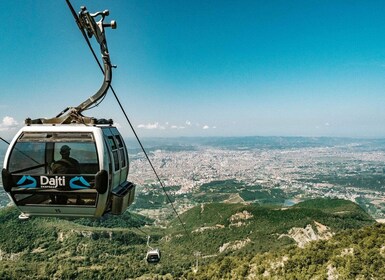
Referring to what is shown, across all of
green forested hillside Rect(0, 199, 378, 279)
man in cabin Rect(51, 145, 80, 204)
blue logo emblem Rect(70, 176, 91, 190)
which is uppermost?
man in cabin Rect(51, 145, 80, 204)

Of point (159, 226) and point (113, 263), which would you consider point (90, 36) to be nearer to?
point (113, 263)

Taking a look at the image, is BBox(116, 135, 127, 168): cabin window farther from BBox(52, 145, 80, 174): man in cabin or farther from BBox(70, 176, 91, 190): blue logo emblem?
BBox(70, 176, 91, 190): blue logo emblem

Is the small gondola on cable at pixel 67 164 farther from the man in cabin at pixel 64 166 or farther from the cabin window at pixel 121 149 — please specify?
the cabin window at pixel 121 149

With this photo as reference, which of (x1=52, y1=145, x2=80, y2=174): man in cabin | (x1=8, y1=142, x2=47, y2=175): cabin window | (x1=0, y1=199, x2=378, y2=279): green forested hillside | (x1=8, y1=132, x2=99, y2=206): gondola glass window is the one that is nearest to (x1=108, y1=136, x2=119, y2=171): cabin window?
(x1=8, y1=132, x2=99, y2=206): gondola glass window

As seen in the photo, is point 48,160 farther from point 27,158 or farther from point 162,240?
point 162,240

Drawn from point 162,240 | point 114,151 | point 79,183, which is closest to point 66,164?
point 79,183

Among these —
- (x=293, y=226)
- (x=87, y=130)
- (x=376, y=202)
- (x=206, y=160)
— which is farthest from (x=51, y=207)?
(x=206, y=160)

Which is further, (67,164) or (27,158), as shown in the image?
(67,164)

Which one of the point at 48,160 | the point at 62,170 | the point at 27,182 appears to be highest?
the point at 48,160
